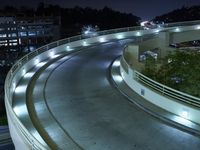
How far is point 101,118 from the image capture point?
1304 cm

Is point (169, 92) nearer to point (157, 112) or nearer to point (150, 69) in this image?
point (157, 112)

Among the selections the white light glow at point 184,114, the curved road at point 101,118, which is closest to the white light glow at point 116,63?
the curved road at point 101,118

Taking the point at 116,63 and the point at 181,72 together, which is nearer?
the point at 181,72

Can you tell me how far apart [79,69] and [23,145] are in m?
12.3

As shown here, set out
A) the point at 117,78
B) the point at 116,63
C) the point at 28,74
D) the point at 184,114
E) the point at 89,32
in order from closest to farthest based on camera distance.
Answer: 1. the point at 184,114
2. the point at 117,78
3. the point at 28,74
4. the point at 116,63
5. the point at 89,32

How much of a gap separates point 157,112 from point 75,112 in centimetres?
391

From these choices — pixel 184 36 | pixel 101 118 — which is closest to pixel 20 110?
pixel 101 118

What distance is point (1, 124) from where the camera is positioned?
95.6 ft

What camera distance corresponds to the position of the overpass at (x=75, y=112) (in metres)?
10.8

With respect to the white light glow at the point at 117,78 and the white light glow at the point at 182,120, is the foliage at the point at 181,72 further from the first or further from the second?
the white light glow at the point at 117,78

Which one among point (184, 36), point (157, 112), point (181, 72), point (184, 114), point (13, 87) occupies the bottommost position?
point (157, 112)

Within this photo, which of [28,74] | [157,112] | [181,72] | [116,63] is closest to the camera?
[157,112]

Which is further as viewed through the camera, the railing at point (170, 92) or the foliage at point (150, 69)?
the foliage at point (150, 69)

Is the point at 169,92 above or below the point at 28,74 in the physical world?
above
